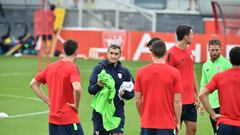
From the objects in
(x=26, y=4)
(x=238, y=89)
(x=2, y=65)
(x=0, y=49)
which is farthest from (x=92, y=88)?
(x=26, y=4)

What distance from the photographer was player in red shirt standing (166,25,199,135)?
480 inches

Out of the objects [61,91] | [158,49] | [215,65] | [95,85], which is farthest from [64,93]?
[215,65]

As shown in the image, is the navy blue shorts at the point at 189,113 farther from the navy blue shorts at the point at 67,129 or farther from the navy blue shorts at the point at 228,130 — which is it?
the navy blue shorts at the point at 228,130

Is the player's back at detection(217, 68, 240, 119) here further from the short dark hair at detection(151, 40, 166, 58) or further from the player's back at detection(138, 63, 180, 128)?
the short dark hair at detection(151, 40, 166, 58)

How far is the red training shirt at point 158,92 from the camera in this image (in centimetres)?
986

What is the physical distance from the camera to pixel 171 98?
9953mm

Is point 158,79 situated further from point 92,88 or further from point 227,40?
point 227,40

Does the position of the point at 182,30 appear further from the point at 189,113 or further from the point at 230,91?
the point at 230,91

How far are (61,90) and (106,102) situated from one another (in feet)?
3.63

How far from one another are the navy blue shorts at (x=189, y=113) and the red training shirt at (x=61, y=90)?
2538 mm

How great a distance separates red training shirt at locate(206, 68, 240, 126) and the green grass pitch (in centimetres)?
560

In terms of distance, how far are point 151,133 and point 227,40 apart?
21125 millimetres

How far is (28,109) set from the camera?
18656 mm

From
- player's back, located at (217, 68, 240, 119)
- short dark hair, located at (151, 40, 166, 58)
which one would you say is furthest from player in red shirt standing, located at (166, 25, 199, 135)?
player's back, located at (217, 68, 240, 119)
